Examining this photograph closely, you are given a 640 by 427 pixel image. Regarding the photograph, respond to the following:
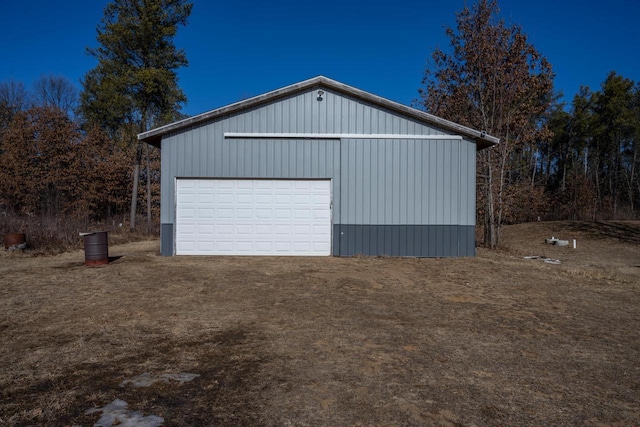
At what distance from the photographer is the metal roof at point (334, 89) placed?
12344mm

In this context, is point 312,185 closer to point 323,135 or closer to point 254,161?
point 323,135

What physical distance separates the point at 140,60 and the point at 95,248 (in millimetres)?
15495

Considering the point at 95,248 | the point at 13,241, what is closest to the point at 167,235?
the point at 95,248

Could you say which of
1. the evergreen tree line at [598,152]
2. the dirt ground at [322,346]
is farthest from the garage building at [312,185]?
the evergreen tree line at [598,152]

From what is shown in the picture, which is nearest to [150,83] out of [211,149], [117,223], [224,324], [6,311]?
[117,223]

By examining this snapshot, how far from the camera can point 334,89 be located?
12742 millimetres

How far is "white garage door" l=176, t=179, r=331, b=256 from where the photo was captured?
12.6 meters

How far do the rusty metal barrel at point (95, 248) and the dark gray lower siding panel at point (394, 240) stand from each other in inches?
228

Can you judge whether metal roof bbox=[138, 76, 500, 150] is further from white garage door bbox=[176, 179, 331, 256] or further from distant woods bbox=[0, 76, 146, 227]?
distant woods bbox=[0, 76, 146, 227]

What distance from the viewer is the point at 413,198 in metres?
12.6

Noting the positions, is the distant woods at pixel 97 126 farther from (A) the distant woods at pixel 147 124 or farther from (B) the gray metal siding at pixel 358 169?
(B) the gray metal siding at pixel 358 169

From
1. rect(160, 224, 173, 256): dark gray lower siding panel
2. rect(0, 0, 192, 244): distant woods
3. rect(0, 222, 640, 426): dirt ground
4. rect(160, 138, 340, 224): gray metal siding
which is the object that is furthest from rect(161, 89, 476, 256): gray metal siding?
rect(0, 0, 192, 244): distant woods

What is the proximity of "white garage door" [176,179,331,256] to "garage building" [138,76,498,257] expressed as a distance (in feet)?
0.09

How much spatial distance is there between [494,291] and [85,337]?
6629 mm
